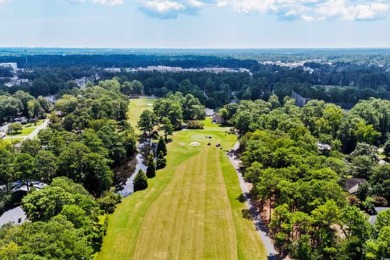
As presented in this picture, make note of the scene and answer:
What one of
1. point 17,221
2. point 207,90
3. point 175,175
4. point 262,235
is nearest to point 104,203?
point 17,221

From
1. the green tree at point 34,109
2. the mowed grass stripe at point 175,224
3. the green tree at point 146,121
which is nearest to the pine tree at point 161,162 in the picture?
the mowed grass stripe at point 175,224

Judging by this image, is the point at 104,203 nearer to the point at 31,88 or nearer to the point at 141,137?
the point at 141,137

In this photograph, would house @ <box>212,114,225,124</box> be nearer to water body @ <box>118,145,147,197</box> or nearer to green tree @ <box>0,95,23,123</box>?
water body @ <box>118,145,147,197</box>

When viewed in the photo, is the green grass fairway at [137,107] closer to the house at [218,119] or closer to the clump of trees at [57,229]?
the house at [218,119]

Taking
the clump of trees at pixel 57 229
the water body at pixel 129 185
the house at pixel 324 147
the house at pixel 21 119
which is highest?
the clump of trees at pixel 57 229

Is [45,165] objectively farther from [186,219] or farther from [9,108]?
[9,108]

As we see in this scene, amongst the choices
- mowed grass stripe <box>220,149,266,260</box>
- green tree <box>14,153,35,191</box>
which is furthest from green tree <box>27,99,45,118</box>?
mowed grass stripe <box>220,149,266,260</box>
